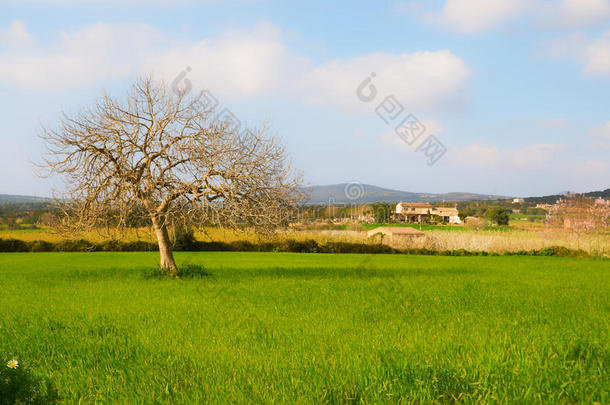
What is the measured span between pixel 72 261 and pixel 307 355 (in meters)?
33.1

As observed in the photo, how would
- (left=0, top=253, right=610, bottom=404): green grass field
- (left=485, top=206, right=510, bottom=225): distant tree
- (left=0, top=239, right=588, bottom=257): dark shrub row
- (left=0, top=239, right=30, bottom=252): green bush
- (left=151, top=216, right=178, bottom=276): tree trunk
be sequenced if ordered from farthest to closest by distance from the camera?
1. (left=485, top=206, right=510, bottom=225): distant tree
2. (left=0, top=239, right=588, bottom=257): dark shrub row
3. (left=0, top=239, right=30, bottom=252): green bush
4. (left=151, top=216, right=178, bottom=276): tree trunk
5. (left=0, top=253, right=610, bottom=404): green grass field

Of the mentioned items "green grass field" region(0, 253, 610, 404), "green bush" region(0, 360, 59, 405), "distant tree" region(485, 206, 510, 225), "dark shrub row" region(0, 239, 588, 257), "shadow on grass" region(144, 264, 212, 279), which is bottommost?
"dark shrub row" region(0, 239, 588, 257)

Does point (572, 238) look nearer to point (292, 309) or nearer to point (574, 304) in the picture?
point (574, 304)

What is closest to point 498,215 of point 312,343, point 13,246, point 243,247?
point 243,247

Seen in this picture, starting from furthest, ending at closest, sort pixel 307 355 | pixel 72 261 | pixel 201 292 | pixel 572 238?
pixel 572 238, pixel 72 261, pixel 201 292, pixel 307 355

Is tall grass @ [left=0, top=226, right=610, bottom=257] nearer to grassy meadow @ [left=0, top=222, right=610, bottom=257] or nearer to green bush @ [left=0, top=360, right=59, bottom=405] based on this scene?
grassy meadow @ [left=0, top=222, right=610, bottom=257]

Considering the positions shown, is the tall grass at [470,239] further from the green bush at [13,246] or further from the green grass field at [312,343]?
the green grass field at [312,343]

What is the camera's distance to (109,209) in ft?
68.5

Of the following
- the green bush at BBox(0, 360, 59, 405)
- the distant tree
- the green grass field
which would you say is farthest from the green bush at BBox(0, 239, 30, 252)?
the distant tree

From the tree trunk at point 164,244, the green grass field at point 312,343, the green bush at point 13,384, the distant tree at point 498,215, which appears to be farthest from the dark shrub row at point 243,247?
the distant tree at point 498,215

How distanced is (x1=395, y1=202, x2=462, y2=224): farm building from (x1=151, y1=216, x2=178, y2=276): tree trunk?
89.3 meters

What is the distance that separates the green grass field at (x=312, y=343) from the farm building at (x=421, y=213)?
90.5m

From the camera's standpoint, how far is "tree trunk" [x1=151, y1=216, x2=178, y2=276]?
21083mm

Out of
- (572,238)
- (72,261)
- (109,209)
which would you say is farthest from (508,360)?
(572,238)
